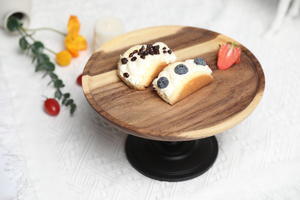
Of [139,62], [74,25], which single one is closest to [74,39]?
[74,25]

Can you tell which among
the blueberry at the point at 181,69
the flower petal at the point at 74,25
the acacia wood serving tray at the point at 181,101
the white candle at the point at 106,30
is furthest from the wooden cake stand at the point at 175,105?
the flower petal at the point at 74,25

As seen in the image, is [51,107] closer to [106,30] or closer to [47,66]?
[47,66]

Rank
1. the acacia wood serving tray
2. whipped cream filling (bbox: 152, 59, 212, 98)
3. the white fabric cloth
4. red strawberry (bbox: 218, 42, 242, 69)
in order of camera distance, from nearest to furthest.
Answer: the acacia wood serving tray < whipped cream filling (bbox: 152, 59, 212, 98) < red strawberry (bbox: 218, 42, 242, 69) < the white fabric cloth

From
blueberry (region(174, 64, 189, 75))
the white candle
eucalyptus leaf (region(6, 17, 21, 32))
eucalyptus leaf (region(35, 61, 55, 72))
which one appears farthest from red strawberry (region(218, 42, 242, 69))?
eucalyptus leaf (region(6, 17, 21, 32))

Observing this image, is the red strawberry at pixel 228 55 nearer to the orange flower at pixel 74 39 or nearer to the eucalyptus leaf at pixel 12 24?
the orange flower at pixel 74 39

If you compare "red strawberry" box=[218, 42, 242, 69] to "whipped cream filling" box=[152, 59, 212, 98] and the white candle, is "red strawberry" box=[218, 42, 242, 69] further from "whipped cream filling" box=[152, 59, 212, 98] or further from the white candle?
the white candle

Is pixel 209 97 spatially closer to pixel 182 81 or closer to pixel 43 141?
pixel 182 81
